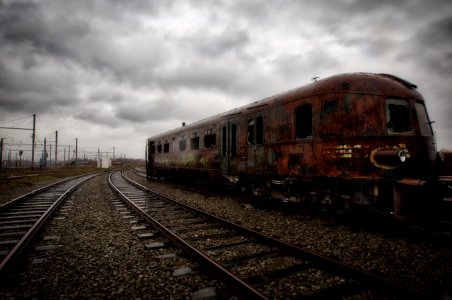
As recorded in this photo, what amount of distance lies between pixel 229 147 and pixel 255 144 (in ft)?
6.19

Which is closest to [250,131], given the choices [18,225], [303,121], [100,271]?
[303,121]

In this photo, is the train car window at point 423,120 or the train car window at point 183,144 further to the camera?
the train car window at point 183,144

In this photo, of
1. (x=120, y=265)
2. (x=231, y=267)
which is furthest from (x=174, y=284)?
(x=120, y=265)

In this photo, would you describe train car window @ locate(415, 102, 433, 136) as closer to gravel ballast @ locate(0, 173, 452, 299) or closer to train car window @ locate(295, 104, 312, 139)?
train car window @ locate(295, 104, 312, 139)

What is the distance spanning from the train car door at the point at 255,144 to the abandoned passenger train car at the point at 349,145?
0.05 metres

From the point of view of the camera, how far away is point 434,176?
587 centimetres

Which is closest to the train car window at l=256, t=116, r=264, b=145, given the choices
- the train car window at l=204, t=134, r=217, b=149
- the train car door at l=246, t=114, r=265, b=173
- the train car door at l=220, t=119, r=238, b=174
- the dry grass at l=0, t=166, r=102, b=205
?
the train car door at l=246, t=114, r=265, b=173

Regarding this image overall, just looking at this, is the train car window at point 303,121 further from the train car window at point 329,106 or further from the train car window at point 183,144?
the train car window at point 183,144

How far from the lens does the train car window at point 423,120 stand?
20.1 feet

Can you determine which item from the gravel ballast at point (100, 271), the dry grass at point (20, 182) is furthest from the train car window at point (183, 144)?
the gravel ballast at point (100, 271)

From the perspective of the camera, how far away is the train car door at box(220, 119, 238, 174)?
10.6m

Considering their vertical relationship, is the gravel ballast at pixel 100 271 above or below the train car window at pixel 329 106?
below

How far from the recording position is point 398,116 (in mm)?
6145

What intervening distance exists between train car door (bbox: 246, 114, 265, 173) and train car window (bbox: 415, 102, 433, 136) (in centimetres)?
424
